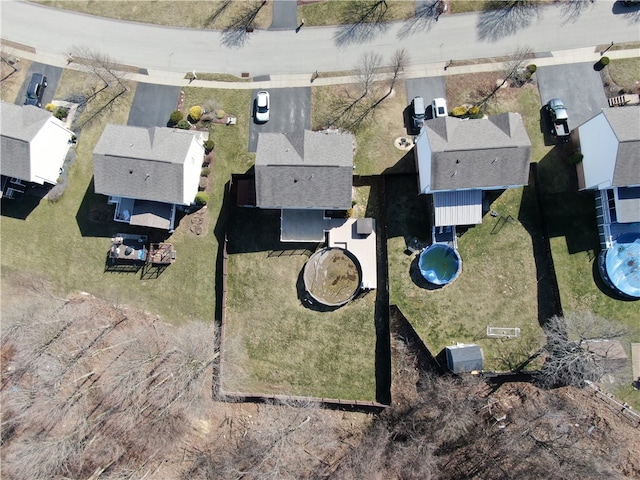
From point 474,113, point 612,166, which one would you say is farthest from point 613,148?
point 474,113

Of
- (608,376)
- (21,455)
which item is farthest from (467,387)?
(21,455)

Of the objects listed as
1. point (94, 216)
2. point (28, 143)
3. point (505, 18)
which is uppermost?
point (505, 18)

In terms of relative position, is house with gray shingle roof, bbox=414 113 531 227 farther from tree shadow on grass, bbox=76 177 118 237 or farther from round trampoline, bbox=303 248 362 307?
tree shadow on grass, bbox=76 177 118 237

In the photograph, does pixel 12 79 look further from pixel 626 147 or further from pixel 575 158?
pixel 626 147

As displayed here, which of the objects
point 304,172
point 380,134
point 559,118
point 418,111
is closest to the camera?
point 304,172

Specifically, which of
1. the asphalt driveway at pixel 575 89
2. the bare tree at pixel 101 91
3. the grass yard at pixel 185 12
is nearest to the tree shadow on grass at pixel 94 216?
the bare tree at pixel 101 91

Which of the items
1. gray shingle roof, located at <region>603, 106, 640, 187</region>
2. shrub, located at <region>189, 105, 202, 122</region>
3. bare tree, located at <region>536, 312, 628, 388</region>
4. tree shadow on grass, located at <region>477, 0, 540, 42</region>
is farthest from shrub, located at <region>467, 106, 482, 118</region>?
shrub, located at <region>189, 105, 202, 122</region>

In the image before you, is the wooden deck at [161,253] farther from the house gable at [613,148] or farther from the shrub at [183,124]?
the house gable at [613,148]
